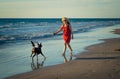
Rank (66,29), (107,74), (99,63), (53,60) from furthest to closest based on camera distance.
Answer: (66,29), (53,60), (99,63), (107,74)

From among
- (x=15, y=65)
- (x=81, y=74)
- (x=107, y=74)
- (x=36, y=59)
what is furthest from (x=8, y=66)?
(x=107, y=74)

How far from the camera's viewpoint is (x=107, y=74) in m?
7.72

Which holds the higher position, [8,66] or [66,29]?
[66,29]

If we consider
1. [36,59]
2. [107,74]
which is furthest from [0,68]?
[107,74]

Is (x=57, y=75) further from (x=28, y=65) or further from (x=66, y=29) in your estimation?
(x=66, y=29)

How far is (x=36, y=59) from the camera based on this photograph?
1153cm

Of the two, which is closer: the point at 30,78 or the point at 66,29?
the point at 30,78

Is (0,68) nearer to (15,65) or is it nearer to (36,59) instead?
(15,65)

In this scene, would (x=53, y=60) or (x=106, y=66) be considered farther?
(x=53, y=60)

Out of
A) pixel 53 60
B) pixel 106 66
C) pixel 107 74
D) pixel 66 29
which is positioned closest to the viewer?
pixel 107 74

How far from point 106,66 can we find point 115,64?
436 mm

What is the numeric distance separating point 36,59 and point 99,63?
9.82 feet

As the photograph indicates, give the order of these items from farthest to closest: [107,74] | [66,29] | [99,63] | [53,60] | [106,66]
Answer: 1. [66,29]
2. [53,60]
3. [99,63]
4. [106,66]
5. [107,74]

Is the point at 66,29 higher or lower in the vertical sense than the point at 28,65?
higher
